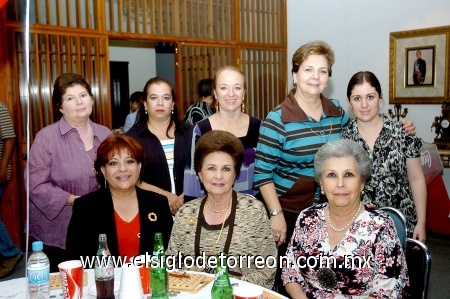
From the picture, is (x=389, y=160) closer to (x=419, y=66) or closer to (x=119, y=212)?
(x=119, y=212)

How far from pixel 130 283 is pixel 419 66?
4.62m

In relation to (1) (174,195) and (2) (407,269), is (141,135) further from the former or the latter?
(2) (407,269)

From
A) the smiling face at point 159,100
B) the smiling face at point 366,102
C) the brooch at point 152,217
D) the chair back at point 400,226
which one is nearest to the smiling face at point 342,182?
the chair back at point 400,226

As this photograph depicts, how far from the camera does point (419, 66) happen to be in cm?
520

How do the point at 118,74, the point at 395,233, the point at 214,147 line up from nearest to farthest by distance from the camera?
the point at 395,233 → the point at 214,147 → the point at 118,74

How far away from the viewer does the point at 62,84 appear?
9.09 ft

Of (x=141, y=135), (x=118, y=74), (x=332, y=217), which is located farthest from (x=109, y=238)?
(x=118, y=74)

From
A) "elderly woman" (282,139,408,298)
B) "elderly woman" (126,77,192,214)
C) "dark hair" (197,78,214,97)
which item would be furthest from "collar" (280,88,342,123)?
"dark hair" (197,78,214,97)

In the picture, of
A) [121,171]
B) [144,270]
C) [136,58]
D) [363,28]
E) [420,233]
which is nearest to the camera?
[144,270]

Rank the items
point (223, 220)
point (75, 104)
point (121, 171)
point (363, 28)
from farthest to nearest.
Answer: point (363, 28) → point (75, 104) → point (121, 171) → point (223, 220)

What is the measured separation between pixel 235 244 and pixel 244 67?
4.39 meters

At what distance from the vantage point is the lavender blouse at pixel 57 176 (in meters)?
2.69

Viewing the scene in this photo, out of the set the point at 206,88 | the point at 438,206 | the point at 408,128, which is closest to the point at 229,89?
the point at 408,128

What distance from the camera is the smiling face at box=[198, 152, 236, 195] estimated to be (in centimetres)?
212
